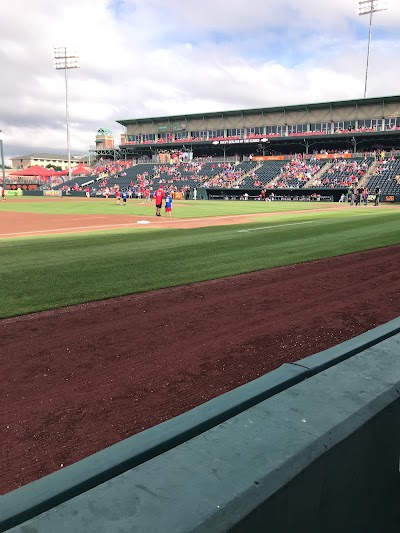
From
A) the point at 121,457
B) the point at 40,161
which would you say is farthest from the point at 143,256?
the point at 40,161

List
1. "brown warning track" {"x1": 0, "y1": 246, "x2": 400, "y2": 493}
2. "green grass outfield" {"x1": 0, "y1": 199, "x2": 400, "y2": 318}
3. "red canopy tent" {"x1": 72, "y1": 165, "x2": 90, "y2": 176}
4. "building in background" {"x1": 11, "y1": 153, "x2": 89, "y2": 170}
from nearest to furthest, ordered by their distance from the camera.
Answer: "brown warning track" {"x1": 0, "y1": 246, "x2": 400, "y2": 493}, "green grass outfield" {"x1": 0, "y1": 199, "x2": 400, "y2": 318}, "red canopy tent" {"x1": 72, "y1": 165, "x2": 90, "y2": 176}, "building in background" {"x1": 11, "y1": 153, "x2": 89, "y2": 170}

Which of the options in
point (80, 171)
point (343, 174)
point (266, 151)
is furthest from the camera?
point (80, 171)

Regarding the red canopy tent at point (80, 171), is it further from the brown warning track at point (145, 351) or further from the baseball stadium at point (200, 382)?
the brown warning track at point (145, 351)

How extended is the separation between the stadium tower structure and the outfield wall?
226ft

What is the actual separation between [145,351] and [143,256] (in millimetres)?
6631

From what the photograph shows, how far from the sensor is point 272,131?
247 feet

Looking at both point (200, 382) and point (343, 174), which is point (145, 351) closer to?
point (200, 382)

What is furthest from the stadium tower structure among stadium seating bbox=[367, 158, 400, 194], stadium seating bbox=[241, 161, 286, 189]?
stadium seating bbox=[367, 158, 400, 194]

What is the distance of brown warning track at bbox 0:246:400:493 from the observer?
3.34m

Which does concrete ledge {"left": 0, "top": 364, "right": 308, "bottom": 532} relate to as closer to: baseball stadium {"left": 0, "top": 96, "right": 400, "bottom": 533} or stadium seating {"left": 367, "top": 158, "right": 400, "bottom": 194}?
baseball stadium {"left": 0, "top": 96, "right": 400, "bottom": 533}

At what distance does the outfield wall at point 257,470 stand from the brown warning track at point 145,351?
191cm

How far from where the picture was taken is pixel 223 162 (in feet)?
242

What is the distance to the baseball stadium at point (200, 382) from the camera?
1.16 meters

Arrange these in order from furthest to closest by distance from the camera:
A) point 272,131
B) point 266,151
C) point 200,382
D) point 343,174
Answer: point 266,151 → point 272,131 → point 343,174 → point 200,382
